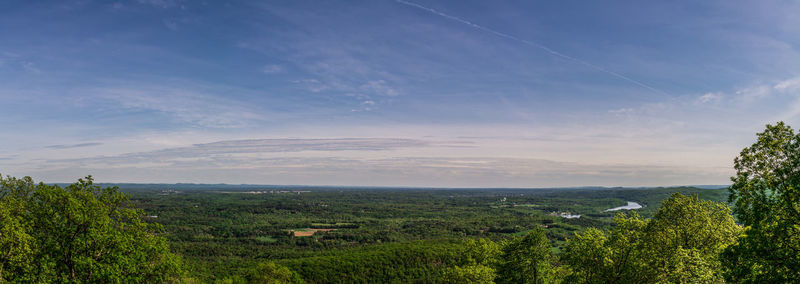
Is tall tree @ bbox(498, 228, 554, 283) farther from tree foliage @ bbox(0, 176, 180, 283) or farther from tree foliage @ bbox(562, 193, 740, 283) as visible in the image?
tree foliage @ bbox(0, 176, 180, 283)

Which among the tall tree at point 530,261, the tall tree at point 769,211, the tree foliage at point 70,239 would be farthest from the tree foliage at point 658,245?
the tree foliage at point 70,239

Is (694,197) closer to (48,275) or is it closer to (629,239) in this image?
(629,239)

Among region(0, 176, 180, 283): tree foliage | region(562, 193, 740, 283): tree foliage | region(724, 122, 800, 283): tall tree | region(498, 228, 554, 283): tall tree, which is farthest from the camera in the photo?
region(498, 228, 554, 283): tall tree

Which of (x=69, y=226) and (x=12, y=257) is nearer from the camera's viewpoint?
(x=12, y=257)

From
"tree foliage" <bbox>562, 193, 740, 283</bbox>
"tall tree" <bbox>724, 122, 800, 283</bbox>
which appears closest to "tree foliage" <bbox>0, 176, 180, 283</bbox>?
"tree foliage" <bbox>562, 193, 740, 283</bbox>

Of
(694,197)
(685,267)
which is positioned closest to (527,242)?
(694,197)

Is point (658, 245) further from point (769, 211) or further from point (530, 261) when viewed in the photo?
point (530, 261)
